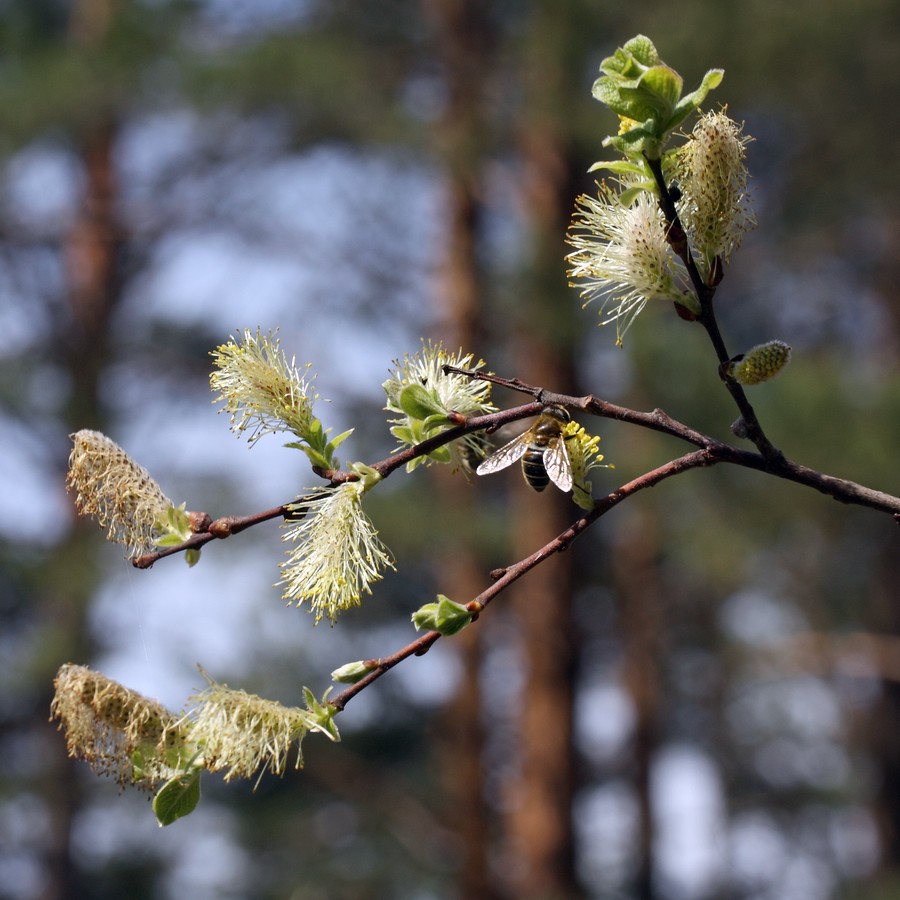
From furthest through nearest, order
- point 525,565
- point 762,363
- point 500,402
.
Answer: point 500,402 → point 762,363 → point 525,565

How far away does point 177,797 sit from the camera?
112 cm

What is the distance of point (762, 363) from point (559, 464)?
0.72 feet

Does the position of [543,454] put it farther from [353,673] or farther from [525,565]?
[353,673]

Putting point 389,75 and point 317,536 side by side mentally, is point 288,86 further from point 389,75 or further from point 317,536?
point 317,536

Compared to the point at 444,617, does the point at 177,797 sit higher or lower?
lower

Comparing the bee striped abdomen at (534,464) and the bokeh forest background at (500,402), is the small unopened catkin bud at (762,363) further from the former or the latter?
the bokeh forest background at (500,402)

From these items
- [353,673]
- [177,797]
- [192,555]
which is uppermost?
[192,555]

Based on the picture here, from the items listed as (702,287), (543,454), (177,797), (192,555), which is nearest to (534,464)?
(543,454)

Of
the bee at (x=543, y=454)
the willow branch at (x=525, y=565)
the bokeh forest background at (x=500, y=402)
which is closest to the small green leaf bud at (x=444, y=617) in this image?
the willow branch at (x=525, y=565)

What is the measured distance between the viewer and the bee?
1.23 m

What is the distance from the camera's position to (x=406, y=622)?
10.7 metres

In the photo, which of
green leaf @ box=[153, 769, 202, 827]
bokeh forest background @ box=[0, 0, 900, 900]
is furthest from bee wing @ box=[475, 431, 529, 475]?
bokeh forest background @ box=[0, 0, 900, 900]

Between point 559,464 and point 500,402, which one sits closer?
point 559,464

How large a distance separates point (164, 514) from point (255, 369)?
0.18 m
